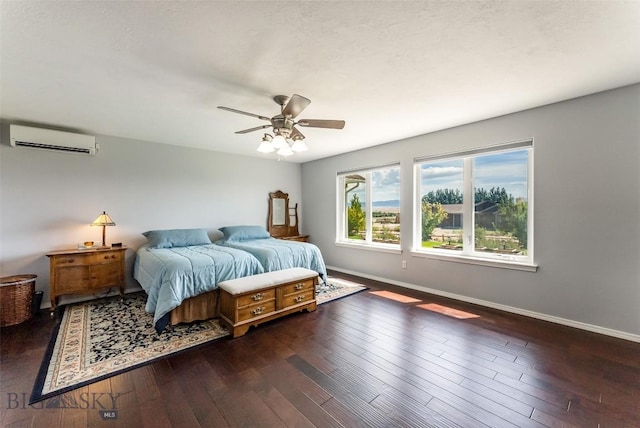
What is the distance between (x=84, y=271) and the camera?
11.6ft

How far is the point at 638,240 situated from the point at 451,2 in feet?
9.36

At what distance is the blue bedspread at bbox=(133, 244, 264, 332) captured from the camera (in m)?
2.69

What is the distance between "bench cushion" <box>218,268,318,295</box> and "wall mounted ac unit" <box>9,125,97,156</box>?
281 centimetres

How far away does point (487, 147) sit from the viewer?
3445mm

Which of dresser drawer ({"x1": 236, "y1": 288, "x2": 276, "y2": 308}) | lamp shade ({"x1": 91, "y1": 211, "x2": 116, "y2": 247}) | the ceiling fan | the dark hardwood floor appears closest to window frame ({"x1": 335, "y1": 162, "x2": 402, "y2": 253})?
the dark hardwood floor

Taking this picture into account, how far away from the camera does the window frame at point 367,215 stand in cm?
466

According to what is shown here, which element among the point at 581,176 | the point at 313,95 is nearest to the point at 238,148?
the point at 313,95

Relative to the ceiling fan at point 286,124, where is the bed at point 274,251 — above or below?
below

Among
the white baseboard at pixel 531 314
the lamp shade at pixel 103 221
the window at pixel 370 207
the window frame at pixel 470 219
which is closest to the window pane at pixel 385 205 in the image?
the window at pixel 370 207

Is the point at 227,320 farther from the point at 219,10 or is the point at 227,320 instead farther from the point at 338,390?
the point at 219,10

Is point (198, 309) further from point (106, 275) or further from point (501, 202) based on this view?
point (501, 202)

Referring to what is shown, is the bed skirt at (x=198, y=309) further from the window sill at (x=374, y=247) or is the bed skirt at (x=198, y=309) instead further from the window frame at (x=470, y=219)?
the window frame at (x=470, y=219)

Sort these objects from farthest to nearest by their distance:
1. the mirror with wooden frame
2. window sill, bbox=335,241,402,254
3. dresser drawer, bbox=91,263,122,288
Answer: the mirror with wooden frame → window sill, bbox=335,241,402,254 → dresser drawer, bbox=91,263,122,288

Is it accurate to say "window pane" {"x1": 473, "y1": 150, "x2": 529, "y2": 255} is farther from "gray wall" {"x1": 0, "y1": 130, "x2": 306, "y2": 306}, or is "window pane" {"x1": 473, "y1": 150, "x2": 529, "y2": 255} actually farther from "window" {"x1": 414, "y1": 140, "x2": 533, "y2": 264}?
"gray wall" {"x1": 0, "y1": 130, "x2": 306, "y2": 306}
